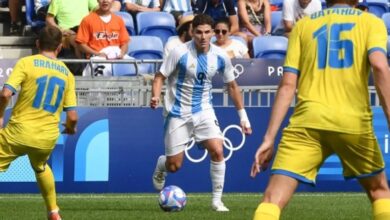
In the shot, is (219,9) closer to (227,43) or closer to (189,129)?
(227,43)

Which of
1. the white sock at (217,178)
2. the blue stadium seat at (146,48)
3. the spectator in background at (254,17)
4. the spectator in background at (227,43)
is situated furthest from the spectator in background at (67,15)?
the white sock at (217,178)

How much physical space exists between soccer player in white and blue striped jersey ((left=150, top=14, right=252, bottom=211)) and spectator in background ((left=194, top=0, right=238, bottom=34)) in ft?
19.4

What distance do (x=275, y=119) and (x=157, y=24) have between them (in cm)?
1265

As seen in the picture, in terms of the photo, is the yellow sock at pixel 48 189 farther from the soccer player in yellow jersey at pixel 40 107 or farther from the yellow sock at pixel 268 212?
the yellow sock at pixel 268 212

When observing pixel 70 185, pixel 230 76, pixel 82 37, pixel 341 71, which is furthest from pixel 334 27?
pixel 82 37

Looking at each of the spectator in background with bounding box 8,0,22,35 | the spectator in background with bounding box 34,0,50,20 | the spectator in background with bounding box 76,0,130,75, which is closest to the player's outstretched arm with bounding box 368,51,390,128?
the spectator in background with bounding box 76,0,130,75

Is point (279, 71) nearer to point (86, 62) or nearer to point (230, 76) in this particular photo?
point (86, 62)

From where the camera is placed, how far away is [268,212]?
286 inches

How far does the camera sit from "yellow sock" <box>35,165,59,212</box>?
456 inches

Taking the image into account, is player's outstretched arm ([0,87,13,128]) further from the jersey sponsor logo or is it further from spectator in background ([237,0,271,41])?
spectator in background ([237,0,271,41])

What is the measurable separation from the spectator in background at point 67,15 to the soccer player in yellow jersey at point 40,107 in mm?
7101

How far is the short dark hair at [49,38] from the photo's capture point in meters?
11.4

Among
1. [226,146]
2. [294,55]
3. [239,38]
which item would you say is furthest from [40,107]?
[239,38]

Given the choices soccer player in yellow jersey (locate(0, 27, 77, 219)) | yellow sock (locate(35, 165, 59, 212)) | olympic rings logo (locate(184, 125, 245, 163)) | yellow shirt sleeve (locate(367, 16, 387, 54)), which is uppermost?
yellow shirt sleeve (locate(367, 16, 387, 54))
